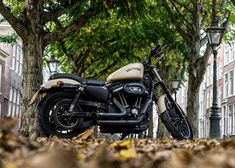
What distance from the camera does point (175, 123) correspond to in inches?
344

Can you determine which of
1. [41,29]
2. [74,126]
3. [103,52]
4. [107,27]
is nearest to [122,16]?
[41,29]

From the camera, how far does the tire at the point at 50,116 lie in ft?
25.9

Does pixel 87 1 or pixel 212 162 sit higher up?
pixel 87 1

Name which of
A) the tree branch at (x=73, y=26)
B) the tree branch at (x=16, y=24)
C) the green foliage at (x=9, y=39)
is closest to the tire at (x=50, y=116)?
the tree branch at (x=16, y=24)

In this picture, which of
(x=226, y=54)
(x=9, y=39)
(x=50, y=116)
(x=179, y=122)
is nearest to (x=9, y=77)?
(x=226, y=54)

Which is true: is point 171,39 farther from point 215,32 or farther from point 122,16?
point 122,16

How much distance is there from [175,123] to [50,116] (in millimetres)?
2047

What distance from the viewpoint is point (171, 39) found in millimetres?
20281

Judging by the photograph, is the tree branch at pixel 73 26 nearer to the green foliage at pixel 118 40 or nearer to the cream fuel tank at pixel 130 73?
the green foliage at pixel 118 40

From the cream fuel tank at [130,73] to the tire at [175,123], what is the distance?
0.81m

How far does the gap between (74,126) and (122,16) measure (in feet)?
20.9

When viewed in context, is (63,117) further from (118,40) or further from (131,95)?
(118,40)

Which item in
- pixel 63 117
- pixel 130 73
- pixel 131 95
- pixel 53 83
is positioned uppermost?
pixel 130 73

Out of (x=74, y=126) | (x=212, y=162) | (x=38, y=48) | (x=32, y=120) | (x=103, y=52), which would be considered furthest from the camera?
(x=103, y=52)
